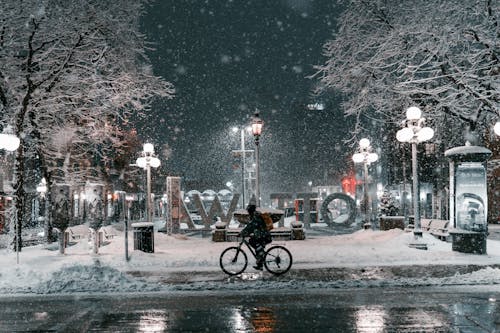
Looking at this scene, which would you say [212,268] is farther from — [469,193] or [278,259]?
[469,193]

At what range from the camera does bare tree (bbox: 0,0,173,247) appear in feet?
58.7

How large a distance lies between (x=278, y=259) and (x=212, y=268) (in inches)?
93.1

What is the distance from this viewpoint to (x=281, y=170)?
99.8m

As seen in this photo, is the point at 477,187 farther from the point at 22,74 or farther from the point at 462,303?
the point at 22,74

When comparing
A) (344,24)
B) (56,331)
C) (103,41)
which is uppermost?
(344,24)

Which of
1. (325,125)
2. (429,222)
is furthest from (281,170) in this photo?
(429,222)

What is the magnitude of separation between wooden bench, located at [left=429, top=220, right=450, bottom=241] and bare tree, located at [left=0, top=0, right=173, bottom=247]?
1374 cm

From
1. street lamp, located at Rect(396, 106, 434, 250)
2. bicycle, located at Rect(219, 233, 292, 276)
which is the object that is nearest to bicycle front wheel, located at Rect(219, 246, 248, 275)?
bicycle, located at Rect(219, 233, 292, 276)

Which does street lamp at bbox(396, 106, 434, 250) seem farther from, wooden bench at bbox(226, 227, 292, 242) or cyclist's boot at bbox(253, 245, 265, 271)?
cyclist's boot at bbox(253, 245, 265, 271)

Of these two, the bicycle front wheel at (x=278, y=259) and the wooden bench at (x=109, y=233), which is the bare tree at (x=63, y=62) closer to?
the wooden bench at (x=109, y=233)

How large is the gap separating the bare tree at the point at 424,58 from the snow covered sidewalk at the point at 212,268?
625cm

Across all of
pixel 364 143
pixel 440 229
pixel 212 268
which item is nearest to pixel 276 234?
pixel 440 229

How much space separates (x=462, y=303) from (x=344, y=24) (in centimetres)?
1773

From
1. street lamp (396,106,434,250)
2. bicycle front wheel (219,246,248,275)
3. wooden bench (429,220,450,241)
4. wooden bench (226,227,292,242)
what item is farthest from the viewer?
wooden bench (226,227,292,242)
